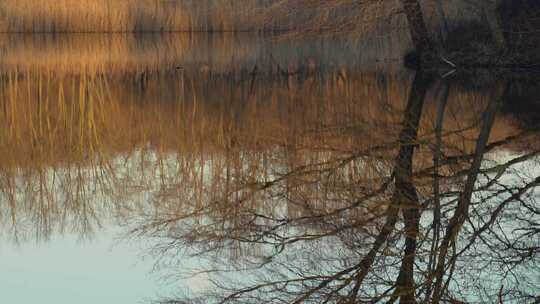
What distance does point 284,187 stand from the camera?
6320 mm

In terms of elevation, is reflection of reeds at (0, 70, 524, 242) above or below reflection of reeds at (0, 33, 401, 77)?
below

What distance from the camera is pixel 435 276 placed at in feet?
14.0

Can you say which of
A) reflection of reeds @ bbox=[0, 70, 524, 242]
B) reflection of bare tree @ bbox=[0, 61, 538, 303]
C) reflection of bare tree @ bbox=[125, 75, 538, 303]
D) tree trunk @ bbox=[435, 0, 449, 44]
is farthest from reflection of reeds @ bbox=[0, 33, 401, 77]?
reflection of bare tree @ bbox=[125, 75, 538, 303]

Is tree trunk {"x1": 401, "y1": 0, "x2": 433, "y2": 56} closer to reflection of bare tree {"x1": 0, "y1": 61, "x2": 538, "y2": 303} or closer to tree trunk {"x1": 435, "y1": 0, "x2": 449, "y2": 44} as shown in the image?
tree trunk {"x1": 435, "y1": 0, "x2": 449, "y2": 44}

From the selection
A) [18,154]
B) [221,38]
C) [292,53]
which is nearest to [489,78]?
[18,154]

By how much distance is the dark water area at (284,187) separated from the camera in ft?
14.6

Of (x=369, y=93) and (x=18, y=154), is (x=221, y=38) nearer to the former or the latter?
(x=369, y=93)

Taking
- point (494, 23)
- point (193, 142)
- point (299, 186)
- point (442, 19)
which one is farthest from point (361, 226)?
point (442, 19)

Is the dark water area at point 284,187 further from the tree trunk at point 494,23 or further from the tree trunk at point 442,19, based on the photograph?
the tree trunk at point 442,19

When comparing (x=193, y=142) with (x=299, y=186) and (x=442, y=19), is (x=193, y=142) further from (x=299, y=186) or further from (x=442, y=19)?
(x=442, y=19)

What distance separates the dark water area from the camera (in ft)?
14.6

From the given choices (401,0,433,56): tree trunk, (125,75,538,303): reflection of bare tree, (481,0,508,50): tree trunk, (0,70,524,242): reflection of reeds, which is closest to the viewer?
(125,75,538,303): reflection of bare tree

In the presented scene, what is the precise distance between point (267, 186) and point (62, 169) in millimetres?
2341

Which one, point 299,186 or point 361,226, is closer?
point 361,226
